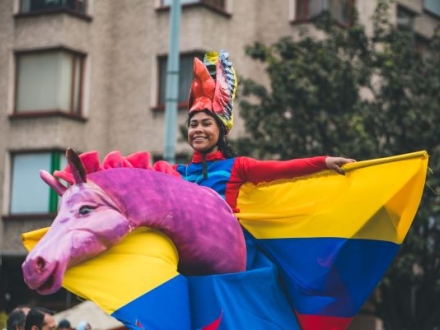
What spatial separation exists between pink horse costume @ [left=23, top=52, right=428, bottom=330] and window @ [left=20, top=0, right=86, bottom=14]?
73.8 feet

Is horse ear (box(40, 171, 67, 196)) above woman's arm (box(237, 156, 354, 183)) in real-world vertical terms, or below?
below

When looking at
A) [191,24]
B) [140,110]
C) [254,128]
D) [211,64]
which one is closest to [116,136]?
[140,110]

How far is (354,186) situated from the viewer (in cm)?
771

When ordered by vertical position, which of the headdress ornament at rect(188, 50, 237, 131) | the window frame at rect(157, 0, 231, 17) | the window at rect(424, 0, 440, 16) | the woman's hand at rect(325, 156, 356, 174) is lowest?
the woman's hand at rect(325, 156, 356, 174)

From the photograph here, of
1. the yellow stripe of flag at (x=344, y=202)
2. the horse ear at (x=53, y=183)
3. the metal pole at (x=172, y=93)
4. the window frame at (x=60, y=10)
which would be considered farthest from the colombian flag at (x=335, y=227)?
the window frame at (x=60, y=10)

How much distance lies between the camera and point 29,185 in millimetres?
30375

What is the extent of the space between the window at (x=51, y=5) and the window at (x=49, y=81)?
1026 millimetres

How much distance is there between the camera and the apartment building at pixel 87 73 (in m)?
30.0

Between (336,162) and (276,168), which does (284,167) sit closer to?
(276,168)

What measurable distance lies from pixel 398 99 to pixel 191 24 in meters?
7.18

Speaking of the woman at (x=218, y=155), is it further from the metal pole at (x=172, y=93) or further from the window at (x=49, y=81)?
the window at (x=49, y=81)

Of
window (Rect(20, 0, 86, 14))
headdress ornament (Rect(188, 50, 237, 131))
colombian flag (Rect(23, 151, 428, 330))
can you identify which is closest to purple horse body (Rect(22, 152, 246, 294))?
colombian flag (Rect(23, 151, 428, 330))

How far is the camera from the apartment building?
30.0 metres

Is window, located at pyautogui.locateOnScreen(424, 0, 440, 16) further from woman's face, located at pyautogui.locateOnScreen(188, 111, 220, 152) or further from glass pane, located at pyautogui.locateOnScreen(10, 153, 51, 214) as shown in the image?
woman's face, located at pyautogui.locateOnScreen(188, 111, 220, 152)
